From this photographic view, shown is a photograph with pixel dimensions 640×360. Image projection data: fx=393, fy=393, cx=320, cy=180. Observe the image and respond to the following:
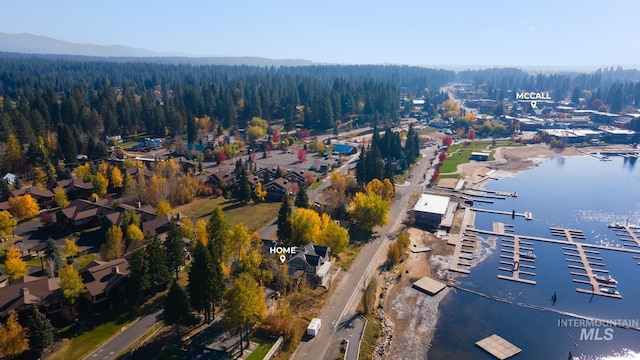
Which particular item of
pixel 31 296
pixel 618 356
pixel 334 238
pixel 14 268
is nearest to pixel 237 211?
pixel 334 238

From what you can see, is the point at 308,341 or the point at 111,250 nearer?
the point at 308,341

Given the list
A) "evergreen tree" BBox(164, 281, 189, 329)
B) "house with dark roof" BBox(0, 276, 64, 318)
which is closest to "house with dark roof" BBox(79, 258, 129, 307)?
"house with dark roof" BBox(0, 276, 64, 318)

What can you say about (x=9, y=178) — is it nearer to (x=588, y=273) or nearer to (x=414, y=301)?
→ (x=414, y=301)

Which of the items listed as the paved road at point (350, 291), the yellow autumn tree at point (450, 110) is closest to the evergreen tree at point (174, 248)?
the paved road at point (350, 291)

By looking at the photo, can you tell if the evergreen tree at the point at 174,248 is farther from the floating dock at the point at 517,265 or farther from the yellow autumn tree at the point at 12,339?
the floating dock at the point at 517,265

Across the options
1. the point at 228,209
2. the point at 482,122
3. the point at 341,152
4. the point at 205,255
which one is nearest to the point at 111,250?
the point at 205,255

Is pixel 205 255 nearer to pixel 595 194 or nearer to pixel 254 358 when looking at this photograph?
pixel 254 358
